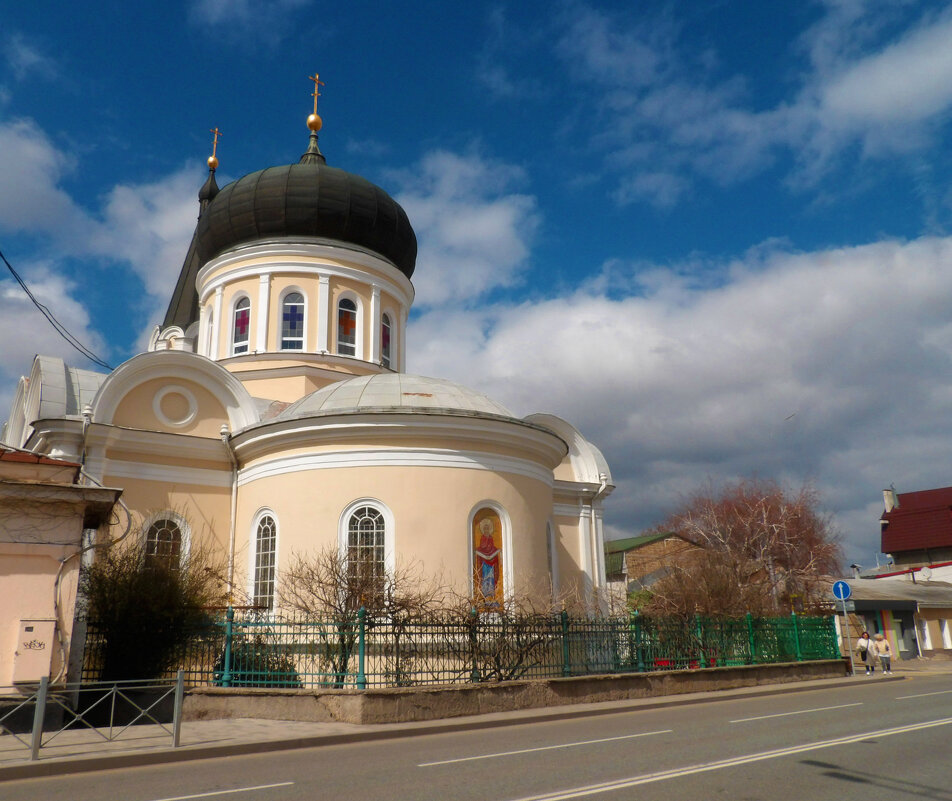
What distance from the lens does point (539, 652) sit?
12070 millimetres

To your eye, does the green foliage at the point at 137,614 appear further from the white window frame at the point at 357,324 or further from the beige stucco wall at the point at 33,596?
the white window frame at the point at 357,324

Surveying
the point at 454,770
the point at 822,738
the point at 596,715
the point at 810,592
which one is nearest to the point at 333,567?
the point at 596,715

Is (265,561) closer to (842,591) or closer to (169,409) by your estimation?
(169,409)

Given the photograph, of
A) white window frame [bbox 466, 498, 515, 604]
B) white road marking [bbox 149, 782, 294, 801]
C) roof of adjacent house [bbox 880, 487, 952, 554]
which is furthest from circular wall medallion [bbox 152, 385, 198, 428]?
roof of adjacent house [bbox 880, 487, 952, 554]

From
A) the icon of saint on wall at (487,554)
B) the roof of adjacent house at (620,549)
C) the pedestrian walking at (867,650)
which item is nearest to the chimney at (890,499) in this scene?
the roof of adjacent house at (620,549)

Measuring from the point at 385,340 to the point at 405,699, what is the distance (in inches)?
519

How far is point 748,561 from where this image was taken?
93.0 feet

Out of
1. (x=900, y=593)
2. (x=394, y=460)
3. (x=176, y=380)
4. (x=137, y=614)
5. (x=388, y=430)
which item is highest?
(x=176, y=380)

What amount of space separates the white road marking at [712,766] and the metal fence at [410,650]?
492 cm

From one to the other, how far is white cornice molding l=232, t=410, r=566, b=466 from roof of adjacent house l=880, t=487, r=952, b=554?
107ft

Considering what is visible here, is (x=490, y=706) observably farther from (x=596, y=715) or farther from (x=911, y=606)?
(x=911, y=606)

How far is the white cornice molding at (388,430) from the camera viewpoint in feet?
48.3

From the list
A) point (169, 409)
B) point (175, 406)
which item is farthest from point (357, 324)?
point (169, 409)

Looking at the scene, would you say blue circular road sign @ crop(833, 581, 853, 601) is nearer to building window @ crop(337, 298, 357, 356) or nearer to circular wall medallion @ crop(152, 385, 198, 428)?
building window @ crop(337, 298, 357, 356)
